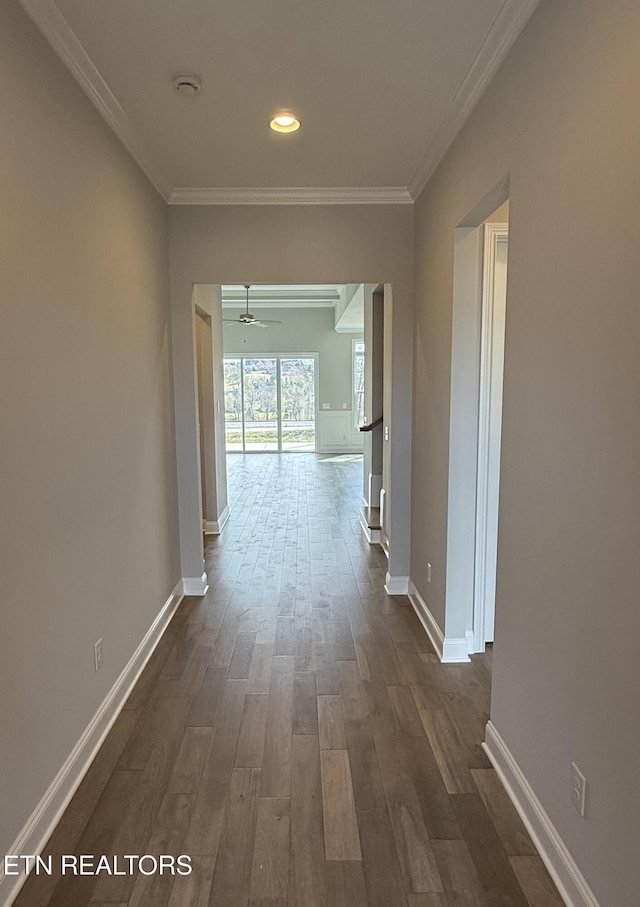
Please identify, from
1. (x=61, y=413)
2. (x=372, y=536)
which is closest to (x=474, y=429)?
(x=61, y=413)

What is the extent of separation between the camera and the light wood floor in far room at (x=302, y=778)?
1619 mm

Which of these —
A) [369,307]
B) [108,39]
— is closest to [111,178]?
[108,39]

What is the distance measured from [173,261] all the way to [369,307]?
2.64 m

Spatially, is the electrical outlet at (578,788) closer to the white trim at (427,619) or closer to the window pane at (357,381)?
the white trim at (427,619)

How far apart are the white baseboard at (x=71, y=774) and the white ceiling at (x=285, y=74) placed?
2510 mm

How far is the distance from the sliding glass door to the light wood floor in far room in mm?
8229

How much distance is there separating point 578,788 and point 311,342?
34.8 feet

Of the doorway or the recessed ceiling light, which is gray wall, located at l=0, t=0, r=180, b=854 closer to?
the recessed ceiling light

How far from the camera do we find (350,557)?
472cm

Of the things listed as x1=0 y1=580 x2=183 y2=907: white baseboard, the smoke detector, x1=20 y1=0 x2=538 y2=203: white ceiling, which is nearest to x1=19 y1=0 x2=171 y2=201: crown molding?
x1=20 y1=0 x2=538 y2=203: white ceiling

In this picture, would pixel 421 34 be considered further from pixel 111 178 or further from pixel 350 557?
pixel 350 557

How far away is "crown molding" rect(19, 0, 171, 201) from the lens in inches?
68.5

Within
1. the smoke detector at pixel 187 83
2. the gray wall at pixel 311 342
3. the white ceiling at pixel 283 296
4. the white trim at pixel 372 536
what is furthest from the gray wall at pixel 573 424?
the gray wall at pixel 311 342

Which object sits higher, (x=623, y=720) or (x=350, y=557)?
(x=623, y=720)
